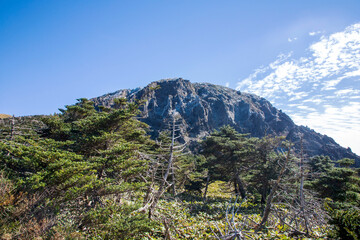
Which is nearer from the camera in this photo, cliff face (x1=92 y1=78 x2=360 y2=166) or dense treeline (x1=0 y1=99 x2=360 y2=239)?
dense treeline (x1=0 y1=99 x2=360 y2=239)

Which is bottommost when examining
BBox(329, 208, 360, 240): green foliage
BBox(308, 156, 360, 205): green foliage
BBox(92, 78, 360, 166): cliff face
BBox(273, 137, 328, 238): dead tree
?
BBox(308, 156, 360, 205): green foliage

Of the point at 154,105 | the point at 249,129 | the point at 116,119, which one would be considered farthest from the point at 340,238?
the point at 249,129

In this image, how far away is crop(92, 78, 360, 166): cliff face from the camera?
89875 mm

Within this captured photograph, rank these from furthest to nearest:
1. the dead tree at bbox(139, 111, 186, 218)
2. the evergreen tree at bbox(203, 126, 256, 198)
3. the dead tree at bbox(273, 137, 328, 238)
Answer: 1. the evergreen tree at bbox(203, 126, 256, 198)
2. the dead tree at bbox(139, 111, 186, 218)
3. the dead tree at bbox(273, 137, 328, 238)

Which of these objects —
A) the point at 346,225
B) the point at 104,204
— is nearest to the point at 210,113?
the point at 104,204

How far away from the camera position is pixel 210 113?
100938 millimetres

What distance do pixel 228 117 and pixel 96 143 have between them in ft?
334

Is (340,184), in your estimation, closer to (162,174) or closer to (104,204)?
(162,174)

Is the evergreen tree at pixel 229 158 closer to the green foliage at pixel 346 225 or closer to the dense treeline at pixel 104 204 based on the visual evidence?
the dense treeline at pixel 104 204

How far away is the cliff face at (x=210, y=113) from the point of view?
89875mm

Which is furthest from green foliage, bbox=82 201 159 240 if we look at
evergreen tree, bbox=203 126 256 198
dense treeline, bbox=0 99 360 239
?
evergreen tree, bbox=203 126 256 198

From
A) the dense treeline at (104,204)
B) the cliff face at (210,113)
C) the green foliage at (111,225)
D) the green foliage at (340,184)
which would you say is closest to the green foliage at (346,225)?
the dense treeline at (104,204)

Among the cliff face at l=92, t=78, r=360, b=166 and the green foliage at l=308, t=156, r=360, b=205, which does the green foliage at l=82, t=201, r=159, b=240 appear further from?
the cliff face at l=92, t=78, r=360, b=166

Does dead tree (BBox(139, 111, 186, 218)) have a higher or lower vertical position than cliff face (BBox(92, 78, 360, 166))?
lower
